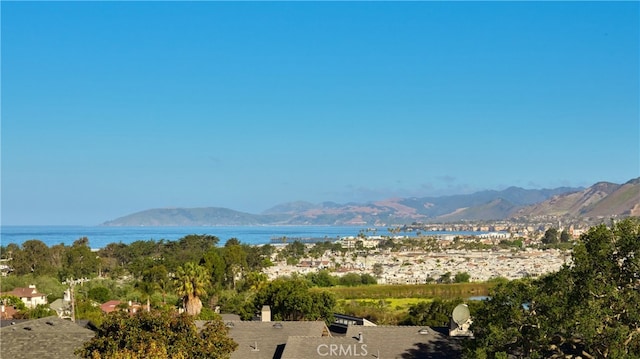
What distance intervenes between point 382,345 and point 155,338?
11.4 m

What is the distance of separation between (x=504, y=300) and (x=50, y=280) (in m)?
74.3

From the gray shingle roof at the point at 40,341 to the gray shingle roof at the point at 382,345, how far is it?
30.9 ft

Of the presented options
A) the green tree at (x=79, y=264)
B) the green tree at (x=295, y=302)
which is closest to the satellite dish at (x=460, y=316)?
the green tree at (x=295, y=302)

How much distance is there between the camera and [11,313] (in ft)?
191

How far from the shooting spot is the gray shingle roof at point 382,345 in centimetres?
3069

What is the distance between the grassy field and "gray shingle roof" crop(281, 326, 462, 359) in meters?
60.9

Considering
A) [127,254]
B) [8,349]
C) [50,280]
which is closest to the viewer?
[8,349]

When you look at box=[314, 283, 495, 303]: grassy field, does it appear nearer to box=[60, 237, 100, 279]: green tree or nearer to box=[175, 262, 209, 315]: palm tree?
box=[60, 237, 100, 279]: green tree

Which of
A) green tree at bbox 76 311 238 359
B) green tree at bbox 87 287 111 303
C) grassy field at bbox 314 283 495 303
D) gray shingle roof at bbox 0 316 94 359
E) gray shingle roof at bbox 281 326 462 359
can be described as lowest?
grassy field at bbox 314 283 495 303

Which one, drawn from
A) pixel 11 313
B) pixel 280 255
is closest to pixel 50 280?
pixel 11 313

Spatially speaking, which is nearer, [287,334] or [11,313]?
[287,334]

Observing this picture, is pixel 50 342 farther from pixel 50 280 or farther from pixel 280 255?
pixel 280 255

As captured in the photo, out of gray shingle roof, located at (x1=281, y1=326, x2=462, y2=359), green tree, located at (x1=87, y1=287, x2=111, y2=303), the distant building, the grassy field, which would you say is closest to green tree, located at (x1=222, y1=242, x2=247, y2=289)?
the grassy field

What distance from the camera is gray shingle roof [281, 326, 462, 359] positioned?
30.7 metres
